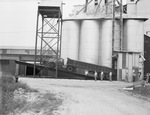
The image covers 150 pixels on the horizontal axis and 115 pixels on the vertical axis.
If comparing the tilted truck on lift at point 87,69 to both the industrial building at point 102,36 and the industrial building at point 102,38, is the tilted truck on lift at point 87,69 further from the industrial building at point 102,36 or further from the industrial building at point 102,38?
the industrial building at point 102,38

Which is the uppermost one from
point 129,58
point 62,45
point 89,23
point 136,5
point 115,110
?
point 136,5

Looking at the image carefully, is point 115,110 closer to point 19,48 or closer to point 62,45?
point 62,45

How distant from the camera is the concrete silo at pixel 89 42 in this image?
123ft

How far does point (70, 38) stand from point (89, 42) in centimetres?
466

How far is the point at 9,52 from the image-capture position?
61531 millimetres

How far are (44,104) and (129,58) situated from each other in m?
21.7

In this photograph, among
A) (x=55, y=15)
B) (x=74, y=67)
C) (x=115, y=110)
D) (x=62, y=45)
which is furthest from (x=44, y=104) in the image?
(x=62, y=45)

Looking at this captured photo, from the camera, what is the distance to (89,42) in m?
37.8

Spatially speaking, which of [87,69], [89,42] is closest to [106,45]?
[89,42]

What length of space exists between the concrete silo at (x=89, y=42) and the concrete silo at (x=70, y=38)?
4.22 feet

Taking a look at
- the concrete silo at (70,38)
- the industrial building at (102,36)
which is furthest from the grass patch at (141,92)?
the concrete silo at (70,38)

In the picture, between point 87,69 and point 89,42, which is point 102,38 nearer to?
point 89,42

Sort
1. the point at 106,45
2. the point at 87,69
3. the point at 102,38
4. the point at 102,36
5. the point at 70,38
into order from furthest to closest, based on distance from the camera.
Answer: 1. the point at 70,38
2. the point at 102,36
3. the point at 102,38
4. the point at 106,45
5. the point at 87,69

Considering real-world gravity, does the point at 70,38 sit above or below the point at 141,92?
above
